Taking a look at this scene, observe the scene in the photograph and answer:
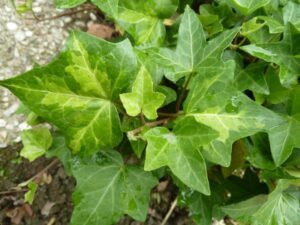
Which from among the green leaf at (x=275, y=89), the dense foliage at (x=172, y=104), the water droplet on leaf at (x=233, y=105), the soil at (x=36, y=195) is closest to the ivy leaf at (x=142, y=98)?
the dense foliage at (x=172, y=104)

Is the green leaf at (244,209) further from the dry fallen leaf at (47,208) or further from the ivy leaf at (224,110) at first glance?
the dry fallen leaf at (47,208)

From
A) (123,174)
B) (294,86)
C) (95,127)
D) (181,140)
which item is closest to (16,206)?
(123,174)

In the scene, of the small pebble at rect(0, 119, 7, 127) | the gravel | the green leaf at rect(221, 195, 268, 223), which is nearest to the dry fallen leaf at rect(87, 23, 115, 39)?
the gravel

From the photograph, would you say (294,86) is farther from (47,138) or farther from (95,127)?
(47,138)

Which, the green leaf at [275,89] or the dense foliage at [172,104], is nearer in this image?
the dense foliage at [172,104]

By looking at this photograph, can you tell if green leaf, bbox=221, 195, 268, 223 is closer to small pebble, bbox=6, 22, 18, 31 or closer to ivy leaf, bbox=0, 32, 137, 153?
ivy leaf, bbox=0, 32, 137, 153

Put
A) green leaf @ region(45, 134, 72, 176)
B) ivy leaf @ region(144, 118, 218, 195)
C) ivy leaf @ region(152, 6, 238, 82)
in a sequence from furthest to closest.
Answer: green leaf @ region(45, 134, 72, 176)
ivy leaf @ region(152, 6, 238, 82)
ivy leaf @ region(144, 118, 218, 195)
